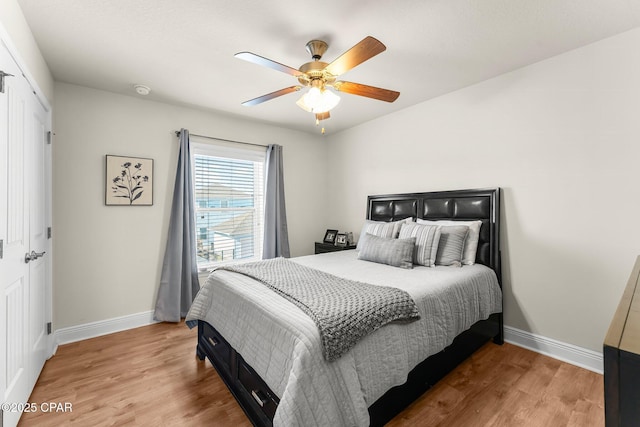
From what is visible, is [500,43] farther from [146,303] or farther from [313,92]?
[146,303]

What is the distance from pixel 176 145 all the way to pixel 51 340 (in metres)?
2.21

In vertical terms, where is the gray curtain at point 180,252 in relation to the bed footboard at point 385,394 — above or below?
above

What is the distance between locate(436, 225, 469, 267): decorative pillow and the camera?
2.55m

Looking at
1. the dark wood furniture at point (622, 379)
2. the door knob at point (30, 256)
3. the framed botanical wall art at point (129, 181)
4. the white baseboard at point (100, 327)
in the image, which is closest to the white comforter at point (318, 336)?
the dark wood furniture at point (622, 379)

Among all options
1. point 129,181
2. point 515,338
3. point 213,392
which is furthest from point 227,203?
point 515,338

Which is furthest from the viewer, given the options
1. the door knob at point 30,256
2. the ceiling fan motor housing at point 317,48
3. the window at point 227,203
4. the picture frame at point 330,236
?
the picture frame at point 330,236

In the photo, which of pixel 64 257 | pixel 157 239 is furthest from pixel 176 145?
pixel 64 257

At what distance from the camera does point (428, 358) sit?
1.89 m

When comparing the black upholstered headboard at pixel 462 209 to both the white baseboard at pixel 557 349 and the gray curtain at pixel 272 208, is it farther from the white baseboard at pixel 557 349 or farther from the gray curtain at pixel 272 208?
the gray curtain at pixel 272 208

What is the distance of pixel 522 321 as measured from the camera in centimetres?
258

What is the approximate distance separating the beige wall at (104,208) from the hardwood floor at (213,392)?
1.88 ft

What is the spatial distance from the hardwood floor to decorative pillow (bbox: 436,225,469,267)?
82 centimetres

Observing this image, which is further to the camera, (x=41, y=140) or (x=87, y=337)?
(x=87, y=337)

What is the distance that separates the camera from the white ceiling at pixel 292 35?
1.76 metres
